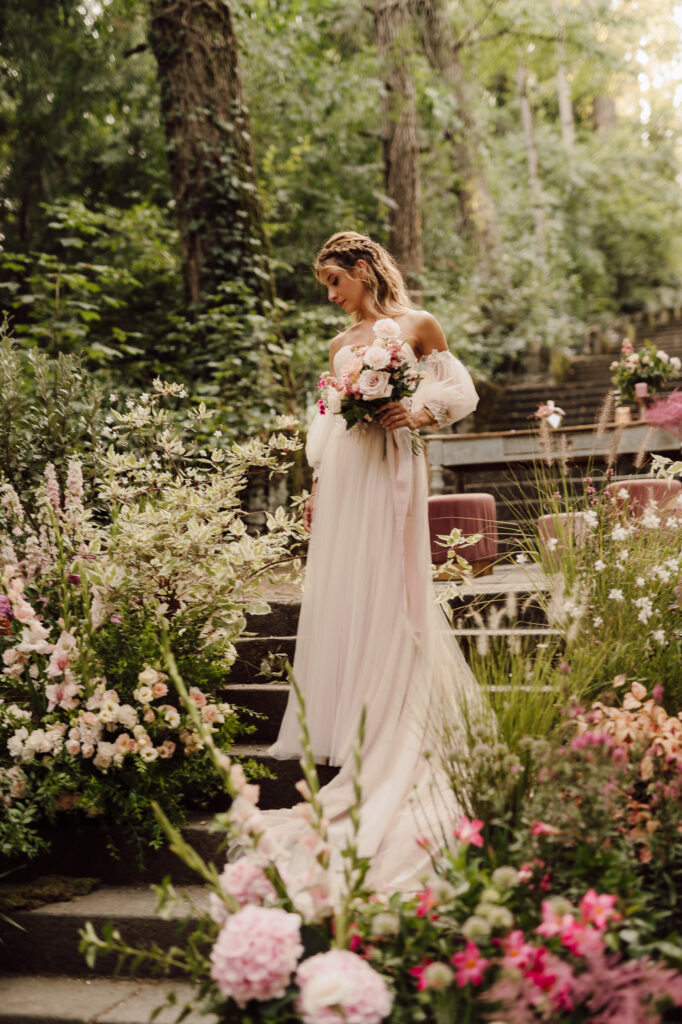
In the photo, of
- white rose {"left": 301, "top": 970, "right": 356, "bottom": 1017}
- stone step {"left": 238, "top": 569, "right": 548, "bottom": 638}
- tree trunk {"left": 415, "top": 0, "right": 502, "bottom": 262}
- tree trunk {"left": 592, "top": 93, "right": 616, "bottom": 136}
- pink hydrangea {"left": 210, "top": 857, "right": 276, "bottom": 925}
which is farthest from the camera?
tree trunk {"left": 592, "top": 93, "right": 616, "bottom": 136}

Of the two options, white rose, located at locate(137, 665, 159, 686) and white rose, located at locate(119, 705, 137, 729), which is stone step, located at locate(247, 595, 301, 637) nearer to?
white rose, located at locate(137, 665, 159, 686)

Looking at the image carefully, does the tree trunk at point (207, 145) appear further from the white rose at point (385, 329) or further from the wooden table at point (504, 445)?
the white rose at point (385, 329)

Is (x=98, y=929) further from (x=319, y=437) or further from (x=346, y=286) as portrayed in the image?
(x=346, y=286)

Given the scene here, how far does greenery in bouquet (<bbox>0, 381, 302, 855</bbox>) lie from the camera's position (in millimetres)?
3258

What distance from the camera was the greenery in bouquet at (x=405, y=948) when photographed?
189 cm

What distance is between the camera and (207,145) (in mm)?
8086

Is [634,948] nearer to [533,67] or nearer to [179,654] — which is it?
[179,654]

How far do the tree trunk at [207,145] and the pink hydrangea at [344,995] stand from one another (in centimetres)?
675

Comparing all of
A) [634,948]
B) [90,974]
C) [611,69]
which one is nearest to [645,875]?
[634,948]

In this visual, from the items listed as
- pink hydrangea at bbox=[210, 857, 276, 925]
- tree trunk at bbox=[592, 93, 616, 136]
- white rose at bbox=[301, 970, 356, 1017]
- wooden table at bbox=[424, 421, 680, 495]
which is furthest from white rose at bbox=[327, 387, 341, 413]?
tree trunk at bbox=[592, 93, 616, 136]

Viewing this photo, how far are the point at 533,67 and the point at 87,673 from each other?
1885 cm

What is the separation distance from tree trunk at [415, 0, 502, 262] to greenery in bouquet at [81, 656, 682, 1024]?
1382 centimetres
